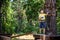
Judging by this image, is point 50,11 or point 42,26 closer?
→ point 42,26

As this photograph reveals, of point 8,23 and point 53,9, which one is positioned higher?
point 53,9

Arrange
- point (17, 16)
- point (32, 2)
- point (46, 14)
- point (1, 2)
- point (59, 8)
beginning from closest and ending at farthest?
point (46, 14), point (59, 8), point (32, 2), point (1, 2), point (17, 16)

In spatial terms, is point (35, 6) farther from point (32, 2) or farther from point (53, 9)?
point (53, 9)

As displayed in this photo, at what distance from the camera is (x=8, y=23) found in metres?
13.9

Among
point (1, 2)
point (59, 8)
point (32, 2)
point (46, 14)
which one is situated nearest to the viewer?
point (46, 14)

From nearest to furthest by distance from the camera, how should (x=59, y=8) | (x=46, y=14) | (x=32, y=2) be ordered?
(x=46, y=14), (x=59, y=8), (x=32, y=2)

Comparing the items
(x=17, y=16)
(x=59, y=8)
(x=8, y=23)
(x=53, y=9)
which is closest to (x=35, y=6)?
(x=59, y=8)

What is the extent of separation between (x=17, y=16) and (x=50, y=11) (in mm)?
29736

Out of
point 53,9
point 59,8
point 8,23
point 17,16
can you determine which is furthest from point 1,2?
point 17,16

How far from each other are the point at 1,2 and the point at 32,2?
2.16 meters

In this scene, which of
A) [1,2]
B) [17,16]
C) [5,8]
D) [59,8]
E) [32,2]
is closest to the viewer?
[59,8]

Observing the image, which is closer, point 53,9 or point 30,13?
point 53,9

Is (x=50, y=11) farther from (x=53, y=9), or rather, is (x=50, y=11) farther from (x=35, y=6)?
(x=35, y=6)

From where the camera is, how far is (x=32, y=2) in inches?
444
